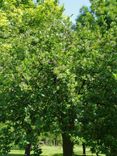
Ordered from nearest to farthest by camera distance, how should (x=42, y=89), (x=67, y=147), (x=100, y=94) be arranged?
(x=100, y=94), (x=42, y=89), (x=67, y=147)

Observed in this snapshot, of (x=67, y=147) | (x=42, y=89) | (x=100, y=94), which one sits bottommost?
(x=67, y=147)

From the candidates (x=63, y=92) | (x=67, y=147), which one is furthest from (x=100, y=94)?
(x=67, y=147)

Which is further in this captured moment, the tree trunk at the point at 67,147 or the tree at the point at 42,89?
the tree trunk at the point at 67,147

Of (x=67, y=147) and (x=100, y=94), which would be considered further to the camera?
(x=67, y=147)

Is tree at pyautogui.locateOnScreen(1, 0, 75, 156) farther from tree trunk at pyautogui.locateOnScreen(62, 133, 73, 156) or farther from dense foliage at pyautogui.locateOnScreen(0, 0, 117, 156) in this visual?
tree trunk at pyautogui.locateOnScreen(62, 133, 73, 156)

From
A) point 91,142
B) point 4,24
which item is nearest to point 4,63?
point 91,142

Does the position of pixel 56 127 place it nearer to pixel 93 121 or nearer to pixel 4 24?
pixel 93 121

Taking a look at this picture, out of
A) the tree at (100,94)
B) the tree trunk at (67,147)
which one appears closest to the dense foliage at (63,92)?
the tree at (100,94)

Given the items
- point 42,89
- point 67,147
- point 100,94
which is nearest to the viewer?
point 100,94

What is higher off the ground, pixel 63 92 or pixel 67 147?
pixel 63 92

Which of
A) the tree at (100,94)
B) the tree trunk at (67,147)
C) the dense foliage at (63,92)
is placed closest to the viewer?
the tree at (100,94)

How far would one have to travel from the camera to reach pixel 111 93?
14.0 m

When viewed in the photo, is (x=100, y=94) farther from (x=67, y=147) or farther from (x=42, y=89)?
(x=67, y=147)

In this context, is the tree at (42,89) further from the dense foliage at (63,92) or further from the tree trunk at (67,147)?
the tree trunk at (67,147)
